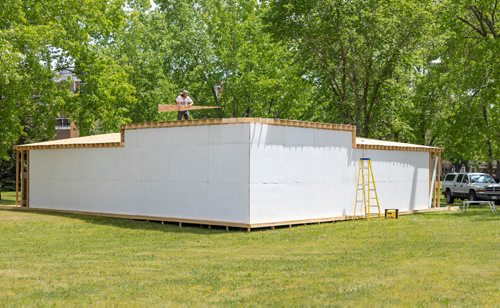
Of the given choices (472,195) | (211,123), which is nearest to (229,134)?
(211,123)

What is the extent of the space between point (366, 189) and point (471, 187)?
15157mm

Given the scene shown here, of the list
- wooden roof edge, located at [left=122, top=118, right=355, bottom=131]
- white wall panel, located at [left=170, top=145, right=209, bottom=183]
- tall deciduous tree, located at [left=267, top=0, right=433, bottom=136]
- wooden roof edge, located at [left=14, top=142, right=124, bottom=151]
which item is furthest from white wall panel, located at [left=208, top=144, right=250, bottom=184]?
tall deciduous tree, located at [left=267, top=0, right=433, bottom=136]

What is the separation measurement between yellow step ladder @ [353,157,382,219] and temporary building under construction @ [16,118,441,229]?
28 cm

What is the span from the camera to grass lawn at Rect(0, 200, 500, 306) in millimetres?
10664

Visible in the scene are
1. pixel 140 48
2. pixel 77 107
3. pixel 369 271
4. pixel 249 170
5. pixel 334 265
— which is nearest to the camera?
pixel 369 271

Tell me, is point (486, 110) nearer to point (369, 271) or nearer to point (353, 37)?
point (353, 37)

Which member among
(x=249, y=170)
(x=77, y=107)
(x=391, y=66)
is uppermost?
(x=391, y=66)

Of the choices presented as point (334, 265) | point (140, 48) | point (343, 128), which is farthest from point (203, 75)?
point (334, 265)

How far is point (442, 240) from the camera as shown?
18.5m

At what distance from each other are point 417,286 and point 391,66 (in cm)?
2903

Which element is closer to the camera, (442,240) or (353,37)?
(442,240)

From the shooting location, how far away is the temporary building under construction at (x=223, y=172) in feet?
69.9

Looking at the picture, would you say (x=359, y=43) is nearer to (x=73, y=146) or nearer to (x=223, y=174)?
(x=73, y=146)

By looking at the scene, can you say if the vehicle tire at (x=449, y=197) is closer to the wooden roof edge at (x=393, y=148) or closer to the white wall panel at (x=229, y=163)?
the wooden roof edge at (x=393, y=148)
